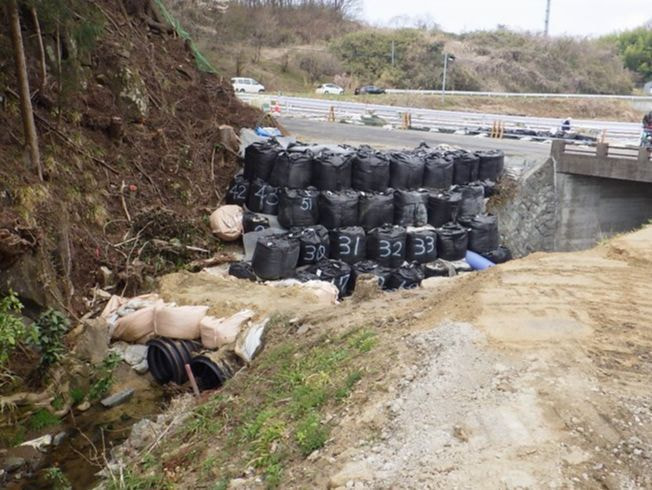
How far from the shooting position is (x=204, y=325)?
22.9ft

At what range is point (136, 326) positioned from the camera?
719 cm

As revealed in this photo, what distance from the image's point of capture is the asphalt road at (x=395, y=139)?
1598 centimetres

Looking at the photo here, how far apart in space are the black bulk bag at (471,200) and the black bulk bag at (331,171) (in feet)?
7.72

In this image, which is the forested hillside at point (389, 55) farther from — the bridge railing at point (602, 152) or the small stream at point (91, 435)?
the small stream at point (91, 435)

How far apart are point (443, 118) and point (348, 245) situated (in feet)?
41.5

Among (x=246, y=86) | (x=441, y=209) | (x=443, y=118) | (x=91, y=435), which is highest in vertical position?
(x=246, y=86)

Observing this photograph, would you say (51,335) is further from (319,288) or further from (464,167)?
(464,167)

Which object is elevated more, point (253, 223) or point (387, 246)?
point (253, 223)

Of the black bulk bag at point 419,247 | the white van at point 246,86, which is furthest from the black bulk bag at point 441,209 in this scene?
the white van at point 246,86

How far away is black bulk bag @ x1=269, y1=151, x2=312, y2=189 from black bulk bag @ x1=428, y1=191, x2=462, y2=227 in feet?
7.62

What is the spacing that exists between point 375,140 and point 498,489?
584 inches

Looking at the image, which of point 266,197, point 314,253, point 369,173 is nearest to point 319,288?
point 314,253

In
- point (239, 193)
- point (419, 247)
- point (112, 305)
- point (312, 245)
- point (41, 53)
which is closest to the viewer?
point (112, 305)

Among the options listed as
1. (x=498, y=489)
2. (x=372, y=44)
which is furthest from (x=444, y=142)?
(x=372, y=44)
